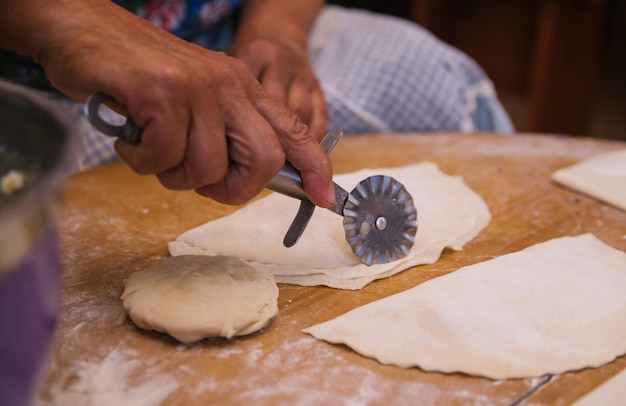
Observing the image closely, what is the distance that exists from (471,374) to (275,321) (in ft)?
0.99

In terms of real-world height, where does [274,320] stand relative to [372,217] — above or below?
below

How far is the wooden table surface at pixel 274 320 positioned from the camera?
2.88ft

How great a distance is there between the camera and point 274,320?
1.04 meters

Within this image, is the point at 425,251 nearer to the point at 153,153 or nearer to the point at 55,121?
the point at 153,153

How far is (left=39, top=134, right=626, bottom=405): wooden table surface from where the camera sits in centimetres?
88

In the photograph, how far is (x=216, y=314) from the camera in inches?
37.5

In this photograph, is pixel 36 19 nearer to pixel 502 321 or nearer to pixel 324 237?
pixel 324 237

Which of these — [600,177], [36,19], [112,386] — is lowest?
[112,386]

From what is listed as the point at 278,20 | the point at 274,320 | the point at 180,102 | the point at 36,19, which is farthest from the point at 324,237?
the point at 278,20

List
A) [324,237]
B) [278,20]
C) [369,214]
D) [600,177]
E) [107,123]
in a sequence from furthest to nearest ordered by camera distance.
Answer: [278,20]
[600,177]
[324,237]
[369,214]
[107,123]

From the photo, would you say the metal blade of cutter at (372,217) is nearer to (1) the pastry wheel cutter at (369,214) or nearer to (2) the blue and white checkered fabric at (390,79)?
(1) the pastry wheel cutter at (369,214)

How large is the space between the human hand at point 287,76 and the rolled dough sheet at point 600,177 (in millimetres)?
575

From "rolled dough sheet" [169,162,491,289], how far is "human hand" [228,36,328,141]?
0.63ft

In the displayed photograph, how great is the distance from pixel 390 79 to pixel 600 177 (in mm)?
686
